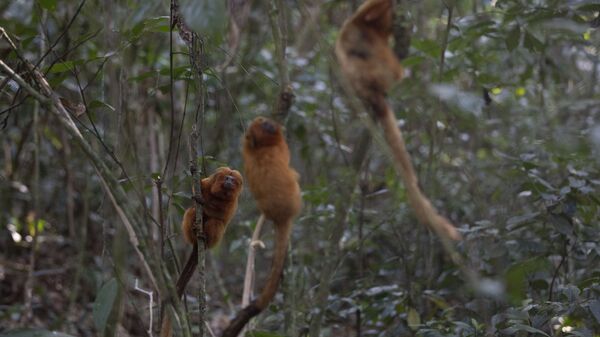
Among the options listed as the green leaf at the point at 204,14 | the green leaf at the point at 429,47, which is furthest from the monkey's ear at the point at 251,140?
the green leaf at the point at 429,47

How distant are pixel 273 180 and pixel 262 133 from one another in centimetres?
15

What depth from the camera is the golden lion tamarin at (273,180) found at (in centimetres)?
198

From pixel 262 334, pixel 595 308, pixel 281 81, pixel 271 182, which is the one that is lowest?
pixel 595 308

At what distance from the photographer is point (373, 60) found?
2076 mm

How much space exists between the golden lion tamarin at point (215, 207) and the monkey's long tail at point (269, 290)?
0.97 ft

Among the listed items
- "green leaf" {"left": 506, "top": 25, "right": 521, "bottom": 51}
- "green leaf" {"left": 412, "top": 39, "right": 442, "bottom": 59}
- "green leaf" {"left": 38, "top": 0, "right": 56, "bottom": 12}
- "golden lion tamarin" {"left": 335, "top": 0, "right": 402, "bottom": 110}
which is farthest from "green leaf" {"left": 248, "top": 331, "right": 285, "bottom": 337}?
"green leaf" {"left": 506, "top": 25, "right": 521, "bottom": 51}

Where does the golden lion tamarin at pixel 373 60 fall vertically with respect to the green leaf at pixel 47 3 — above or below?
below

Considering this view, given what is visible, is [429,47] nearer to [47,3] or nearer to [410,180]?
[410,180]

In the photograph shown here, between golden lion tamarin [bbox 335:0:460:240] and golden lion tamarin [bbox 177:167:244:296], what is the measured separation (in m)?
0.54

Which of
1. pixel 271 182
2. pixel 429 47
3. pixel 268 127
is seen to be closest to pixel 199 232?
pixel 271 182

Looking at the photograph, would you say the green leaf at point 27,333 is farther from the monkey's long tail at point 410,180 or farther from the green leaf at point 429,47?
the green leaf at point 429,47

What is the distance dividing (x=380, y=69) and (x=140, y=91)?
2922mm

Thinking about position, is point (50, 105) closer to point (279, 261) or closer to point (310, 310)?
point (279, 261)

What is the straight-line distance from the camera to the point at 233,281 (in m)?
5.82
